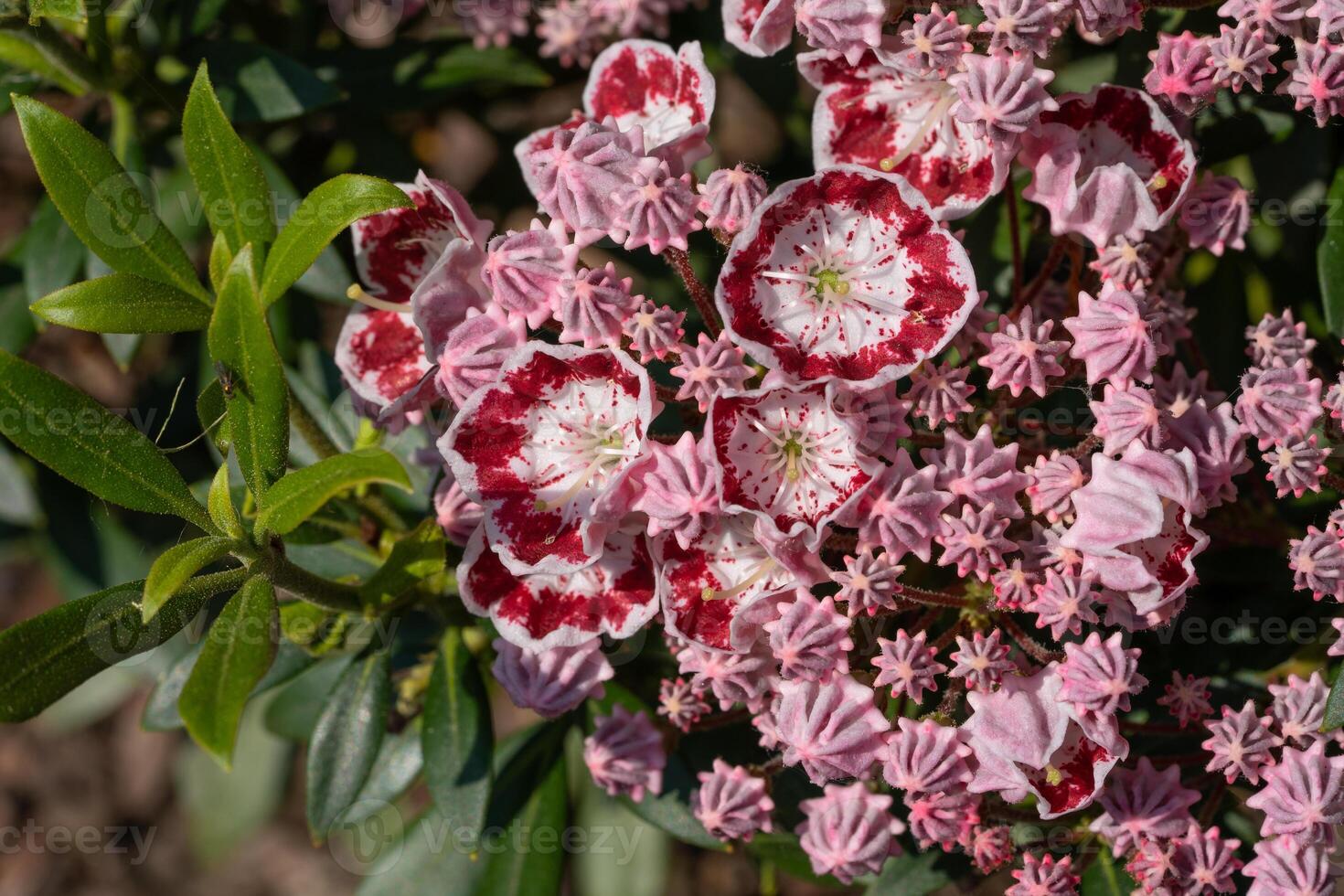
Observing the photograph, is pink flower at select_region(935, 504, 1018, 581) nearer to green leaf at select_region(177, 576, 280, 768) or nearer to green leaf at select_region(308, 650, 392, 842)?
green leaf at select_region(177, 576, 280, 768)

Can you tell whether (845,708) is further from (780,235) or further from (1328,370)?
(1328,370)

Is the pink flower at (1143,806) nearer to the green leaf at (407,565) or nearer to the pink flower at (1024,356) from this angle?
the pink flower at (1024,356)

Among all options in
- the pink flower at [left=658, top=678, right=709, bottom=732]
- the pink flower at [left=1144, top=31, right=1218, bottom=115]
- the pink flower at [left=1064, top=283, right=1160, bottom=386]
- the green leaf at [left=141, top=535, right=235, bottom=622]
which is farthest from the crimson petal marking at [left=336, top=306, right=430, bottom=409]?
the pink flower at [left=1144, top=31, right=1218, bottom=115]

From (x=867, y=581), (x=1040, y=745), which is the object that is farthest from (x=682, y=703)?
(x=1040, y=745)

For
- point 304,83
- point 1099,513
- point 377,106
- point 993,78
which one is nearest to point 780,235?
point 993,78

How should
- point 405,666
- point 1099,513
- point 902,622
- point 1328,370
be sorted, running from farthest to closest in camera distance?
1. point 405,666
2. point 1328,370
3. point 902,622
4. point 1099,513

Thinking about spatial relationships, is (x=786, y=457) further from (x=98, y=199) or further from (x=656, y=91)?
(x=98, y=199)
